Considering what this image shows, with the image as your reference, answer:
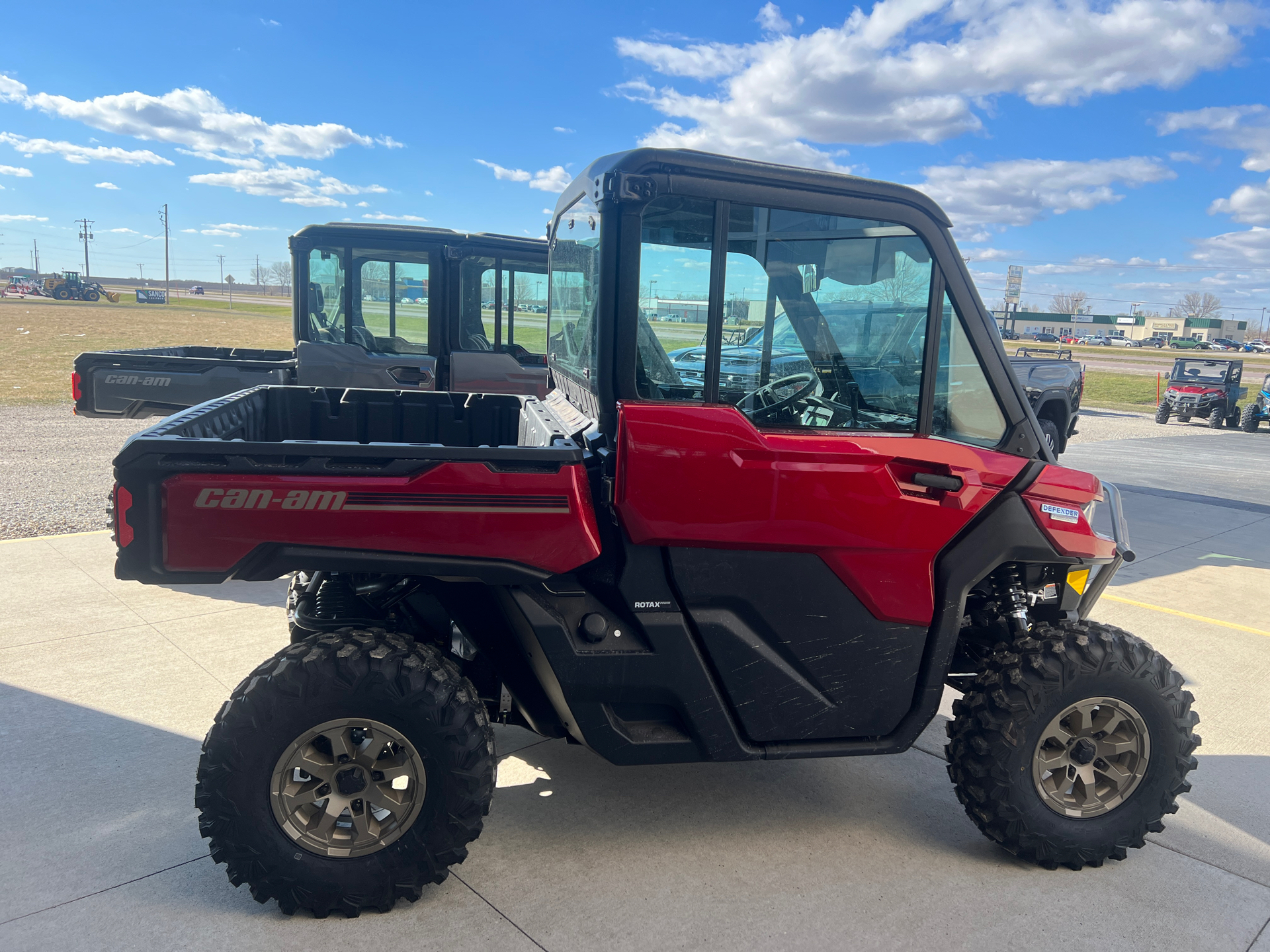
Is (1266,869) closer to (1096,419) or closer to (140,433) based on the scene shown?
(140,433)

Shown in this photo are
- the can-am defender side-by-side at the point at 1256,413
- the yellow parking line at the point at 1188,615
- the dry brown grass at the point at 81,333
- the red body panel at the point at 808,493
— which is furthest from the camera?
the can-am defender side-by-side at the point at 1256,413

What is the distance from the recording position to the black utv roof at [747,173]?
2.69 m

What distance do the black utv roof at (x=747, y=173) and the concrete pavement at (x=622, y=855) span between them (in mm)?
2190

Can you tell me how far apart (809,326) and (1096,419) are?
72.1 ft

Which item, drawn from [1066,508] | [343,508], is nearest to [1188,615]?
[1066,508]

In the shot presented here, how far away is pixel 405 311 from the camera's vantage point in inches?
328

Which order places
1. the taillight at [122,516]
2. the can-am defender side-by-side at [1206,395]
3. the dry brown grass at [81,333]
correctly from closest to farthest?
the taillight at [122,516] → the dry brown grass at [81,333] → the can-am defender side-by-side at [1206,395]

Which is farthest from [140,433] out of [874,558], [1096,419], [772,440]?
[1096,419]

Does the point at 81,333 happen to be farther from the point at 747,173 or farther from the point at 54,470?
the point at 747,173

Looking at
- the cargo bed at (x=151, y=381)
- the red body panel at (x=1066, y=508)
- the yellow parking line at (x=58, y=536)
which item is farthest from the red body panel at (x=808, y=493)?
the cargo bed at (x=151, y=381)

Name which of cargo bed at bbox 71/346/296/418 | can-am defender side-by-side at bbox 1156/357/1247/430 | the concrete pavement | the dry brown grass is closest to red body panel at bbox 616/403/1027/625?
the concrete pavement

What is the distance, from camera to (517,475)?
8.81ft

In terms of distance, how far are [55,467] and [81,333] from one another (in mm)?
29036

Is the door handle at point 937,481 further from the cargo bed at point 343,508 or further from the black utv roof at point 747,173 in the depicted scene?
the cargo bed at point 343,508
